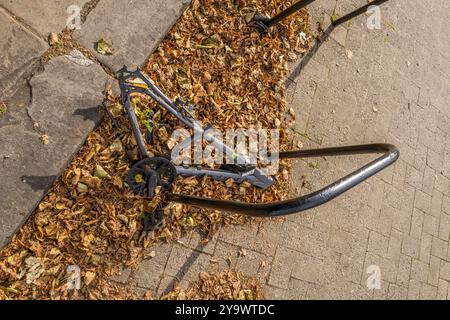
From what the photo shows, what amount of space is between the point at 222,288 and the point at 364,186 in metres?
1.72

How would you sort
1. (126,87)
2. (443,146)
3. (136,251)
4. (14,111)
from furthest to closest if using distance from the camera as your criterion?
(443,146) → (136,251) → (14,111) → (126,87)

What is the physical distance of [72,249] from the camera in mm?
2711

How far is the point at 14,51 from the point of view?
2.75 metres

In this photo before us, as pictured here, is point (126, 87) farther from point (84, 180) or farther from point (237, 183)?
point (237, 183)

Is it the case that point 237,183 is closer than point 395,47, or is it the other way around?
point 237,183

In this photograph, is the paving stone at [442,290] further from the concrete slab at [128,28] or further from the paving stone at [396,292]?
the concrete slab at [128,28]

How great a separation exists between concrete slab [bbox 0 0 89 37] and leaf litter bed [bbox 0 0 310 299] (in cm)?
62

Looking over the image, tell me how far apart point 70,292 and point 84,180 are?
2.30 ft

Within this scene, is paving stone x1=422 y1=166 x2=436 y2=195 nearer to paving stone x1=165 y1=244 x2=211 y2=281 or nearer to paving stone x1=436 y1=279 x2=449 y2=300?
paving stone x1=436 y1=279 x2=449 y2=300

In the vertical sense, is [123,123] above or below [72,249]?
above

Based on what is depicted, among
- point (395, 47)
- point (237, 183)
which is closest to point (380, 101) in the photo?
point (395, 47)

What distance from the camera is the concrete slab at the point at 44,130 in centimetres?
261

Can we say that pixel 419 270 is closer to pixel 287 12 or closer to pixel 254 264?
pixel 254 264

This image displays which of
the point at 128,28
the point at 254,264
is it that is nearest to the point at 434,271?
the point at 254,264
